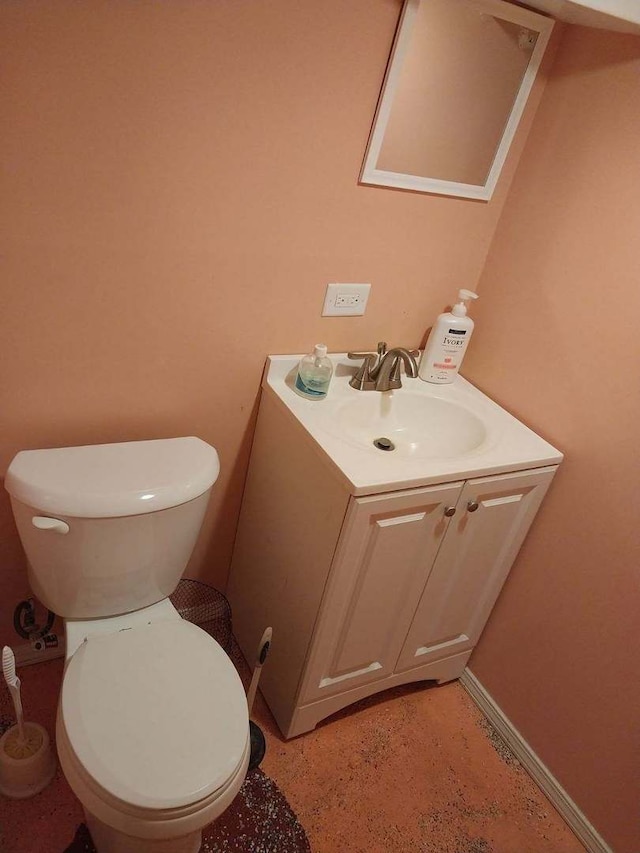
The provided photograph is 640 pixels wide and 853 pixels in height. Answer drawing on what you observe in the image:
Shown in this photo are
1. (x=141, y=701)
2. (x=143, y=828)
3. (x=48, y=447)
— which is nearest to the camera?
(x=143, y=828)

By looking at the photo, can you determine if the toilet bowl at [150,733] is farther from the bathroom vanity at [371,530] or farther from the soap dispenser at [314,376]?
the soap dispenser at [314,376]

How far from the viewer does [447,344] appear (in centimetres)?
155

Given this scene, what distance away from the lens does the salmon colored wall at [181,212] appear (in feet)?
3.24

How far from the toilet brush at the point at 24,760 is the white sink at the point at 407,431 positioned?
85 cm

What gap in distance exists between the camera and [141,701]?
3.48ft

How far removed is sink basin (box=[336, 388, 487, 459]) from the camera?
1465 millimetres

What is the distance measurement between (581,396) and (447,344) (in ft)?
1.21

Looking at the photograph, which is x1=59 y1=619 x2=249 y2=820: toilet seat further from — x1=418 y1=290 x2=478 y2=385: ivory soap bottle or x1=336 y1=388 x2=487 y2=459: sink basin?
x1=418 y1=290 x2=478 y2=385: ivory soap bottle

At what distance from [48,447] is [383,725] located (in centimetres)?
118

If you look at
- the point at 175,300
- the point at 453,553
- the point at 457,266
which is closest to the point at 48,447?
the point at 175,300

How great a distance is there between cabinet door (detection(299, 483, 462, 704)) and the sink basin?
0.25 meters

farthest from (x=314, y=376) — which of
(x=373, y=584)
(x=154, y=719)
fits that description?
(x=154, y=719)

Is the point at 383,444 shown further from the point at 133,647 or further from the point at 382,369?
the point at 133,647

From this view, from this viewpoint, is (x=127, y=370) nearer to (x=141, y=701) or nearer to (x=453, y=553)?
(x=141, y=701)
